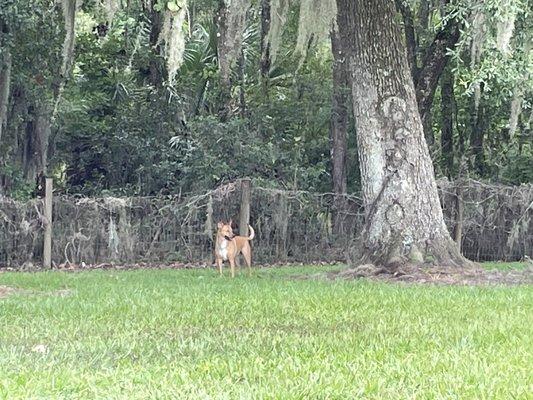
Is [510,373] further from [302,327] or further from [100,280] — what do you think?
[100,280]

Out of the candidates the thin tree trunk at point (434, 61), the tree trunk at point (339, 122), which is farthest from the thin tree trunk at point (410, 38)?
the thin tree trunk at point (434, 61)

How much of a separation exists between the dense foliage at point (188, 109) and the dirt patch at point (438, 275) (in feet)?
14.2

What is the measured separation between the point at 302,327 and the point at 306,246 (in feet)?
26.5

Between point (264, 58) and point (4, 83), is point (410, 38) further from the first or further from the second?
point (4, 83)

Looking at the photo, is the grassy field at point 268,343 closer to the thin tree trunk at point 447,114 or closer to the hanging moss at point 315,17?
the hanging moss at point 315,17

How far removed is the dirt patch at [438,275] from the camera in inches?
352

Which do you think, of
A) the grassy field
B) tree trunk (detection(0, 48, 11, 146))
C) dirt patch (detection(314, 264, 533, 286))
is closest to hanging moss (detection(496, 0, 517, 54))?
dirt patch (detection(314, 264, 533, 286))

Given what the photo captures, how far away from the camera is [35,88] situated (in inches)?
571

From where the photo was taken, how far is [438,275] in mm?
9172

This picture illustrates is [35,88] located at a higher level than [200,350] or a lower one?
higher

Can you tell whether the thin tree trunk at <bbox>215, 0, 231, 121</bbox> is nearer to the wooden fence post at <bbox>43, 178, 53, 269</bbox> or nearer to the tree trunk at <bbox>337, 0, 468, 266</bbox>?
the wooden fence post at <bbox>43, 178, 53, 269</bbox>

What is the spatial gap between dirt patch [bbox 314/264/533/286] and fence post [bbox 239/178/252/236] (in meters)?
2.60

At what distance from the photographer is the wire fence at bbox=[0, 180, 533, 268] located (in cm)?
1228

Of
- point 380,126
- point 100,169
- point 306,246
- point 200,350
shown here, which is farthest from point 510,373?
point 100,169
